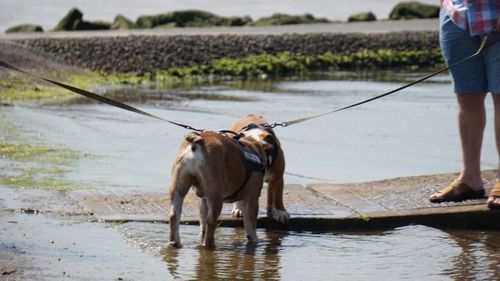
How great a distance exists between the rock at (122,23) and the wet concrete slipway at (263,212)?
16.0m

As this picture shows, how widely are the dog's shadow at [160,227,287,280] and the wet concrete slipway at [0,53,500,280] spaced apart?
0.01 meters

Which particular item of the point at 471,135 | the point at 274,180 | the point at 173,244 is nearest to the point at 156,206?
the point at 274,180

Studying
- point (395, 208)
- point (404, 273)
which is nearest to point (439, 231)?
point (395, 208)

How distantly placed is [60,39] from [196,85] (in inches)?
166

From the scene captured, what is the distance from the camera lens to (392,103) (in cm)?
1625

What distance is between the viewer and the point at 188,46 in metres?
22.9

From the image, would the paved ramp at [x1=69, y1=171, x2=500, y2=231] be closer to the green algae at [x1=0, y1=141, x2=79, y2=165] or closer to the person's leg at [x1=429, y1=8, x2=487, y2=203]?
the person's leg at [x1=429, y1=8, x2=487, y2=203]

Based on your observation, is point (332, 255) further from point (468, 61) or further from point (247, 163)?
point (468, 61)

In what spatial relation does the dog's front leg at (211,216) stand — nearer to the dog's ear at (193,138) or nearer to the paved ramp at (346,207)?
the dog's ear at (193,138)

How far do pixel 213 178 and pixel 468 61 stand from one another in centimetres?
220

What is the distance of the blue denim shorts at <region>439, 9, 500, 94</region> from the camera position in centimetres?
790

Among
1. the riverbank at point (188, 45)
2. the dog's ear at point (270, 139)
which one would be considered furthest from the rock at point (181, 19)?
the dog's ear at point (270, 139)

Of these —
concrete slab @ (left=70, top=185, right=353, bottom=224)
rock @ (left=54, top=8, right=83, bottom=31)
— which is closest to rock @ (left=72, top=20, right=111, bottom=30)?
rock @ (left=54, top=8, right=83, bottom=31)

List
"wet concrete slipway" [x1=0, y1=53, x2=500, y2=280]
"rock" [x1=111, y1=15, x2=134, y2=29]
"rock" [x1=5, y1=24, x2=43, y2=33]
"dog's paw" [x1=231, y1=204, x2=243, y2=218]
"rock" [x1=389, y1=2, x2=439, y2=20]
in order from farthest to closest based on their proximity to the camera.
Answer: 1. "rock" [x1=389, y1=2, x2=439, y2=20]
2. "rock" [x1=111, y1=15, x2=134, y2=29]
3. "rock" [x1=5, y1=24, x2=43, y2=33]
4. "dog's paw" [x1=231, y1=204, x2=243, y2=218]
5. "wet concrete slipway" [x1=0, y1=53, x2=500, y2=280]
